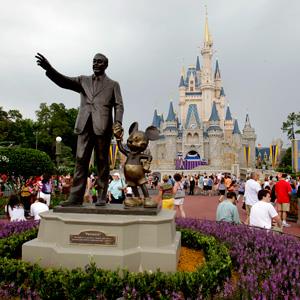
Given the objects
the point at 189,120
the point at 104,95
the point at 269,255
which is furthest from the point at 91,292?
the point at 189,120

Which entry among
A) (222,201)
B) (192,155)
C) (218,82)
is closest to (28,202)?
(222,201)

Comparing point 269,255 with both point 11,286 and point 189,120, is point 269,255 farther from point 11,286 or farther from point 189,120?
point 189,120

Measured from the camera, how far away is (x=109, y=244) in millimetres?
4480

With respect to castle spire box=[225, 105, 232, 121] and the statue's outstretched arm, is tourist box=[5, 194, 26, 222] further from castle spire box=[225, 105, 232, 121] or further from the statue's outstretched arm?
castle spire box=[225, 105, 232, 121]

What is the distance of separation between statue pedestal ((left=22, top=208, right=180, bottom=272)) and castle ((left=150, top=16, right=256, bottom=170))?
193 ft

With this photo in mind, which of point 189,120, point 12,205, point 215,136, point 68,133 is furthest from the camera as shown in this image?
point 189,120

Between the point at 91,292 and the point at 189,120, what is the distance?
71698 millimetres

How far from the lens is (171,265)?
4484 millimetres

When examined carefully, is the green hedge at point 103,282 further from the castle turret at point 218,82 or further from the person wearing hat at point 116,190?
the castle turret at point 218,82

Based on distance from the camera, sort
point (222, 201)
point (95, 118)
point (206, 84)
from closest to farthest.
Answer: point (95, 118)
point (222, 201)
point (206, 84)

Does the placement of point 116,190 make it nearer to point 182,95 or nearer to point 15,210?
point 15,210

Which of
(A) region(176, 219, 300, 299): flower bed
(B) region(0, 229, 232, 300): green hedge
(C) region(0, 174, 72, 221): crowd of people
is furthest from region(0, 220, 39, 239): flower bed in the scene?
(A) region(176, 219, 300, 299): flower bed

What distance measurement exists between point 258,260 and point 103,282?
216 cm

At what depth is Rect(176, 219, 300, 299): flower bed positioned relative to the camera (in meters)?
3.27
